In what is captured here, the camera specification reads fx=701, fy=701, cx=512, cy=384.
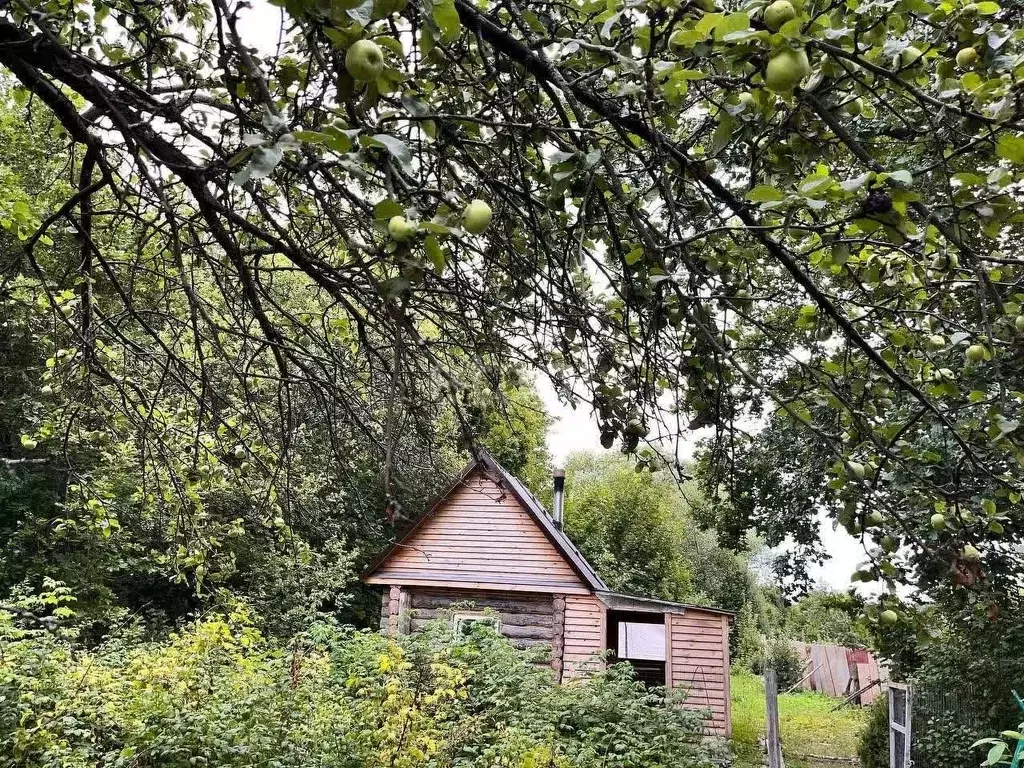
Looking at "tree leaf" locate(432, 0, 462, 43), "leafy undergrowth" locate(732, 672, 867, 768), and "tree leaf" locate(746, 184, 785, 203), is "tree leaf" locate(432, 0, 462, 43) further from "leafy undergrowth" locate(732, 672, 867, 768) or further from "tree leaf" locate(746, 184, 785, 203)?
"leafy undergrowth" locate(732, 672, 867, 768)

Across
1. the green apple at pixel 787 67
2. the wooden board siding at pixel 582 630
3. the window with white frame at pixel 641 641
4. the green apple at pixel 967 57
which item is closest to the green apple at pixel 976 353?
the green apple at pixel 967 57

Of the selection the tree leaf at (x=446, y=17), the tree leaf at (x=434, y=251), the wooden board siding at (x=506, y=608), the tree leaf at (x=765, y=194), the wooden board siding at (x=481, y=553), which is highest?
the tree leaf at (x=446, y=17)

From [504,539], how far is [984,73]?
1010cm

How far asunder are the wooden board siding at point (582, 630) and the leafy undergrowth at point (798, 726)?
2.95 meters

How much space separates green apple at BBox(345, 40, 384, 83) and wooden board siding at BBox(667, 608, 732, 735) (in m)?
11.1

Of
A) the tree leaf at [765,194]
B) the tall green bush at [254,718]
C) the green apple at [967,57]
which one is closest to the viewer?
the tree leaf at [765,194]

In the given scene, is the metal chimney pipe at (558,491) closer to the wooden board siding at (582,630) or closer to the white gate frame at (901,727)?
the wooden board siding at (582,630)

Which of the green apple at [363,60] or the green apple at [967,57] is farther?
the green apple at [967,57]

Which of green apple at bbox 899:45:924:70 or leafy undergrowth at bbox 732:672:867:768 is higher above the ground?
green apple at bbox 899:45:924:70

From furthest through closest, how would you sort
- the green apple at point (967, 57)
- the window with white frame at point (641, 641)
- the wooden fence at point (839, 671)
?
the wooden fence at point (839, 671)
the window with white frame at point (641, 641)
the green apple at point (967, 57)

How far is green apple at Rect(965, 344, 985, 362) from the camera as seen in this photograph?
4.71ft

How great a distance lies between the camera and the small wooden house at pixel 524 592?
10461mm

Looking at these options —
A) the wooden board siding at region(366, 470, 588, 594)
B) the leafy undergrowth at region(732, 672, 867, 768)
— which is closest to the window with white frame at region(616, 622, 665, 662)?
the leafy undergrowth at region(732, 672, 867, 768)

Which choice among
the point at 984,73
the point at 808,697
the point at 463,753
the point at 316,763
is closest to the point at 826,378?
the point at 984,73
